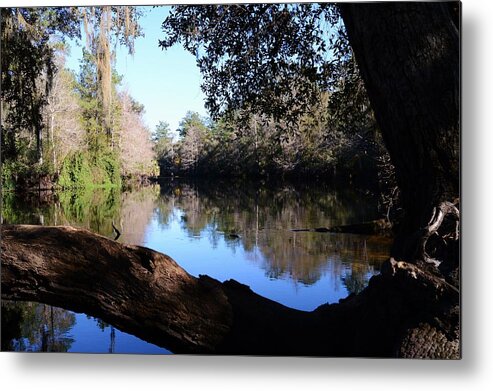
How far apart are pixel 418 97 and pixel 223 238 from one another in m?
1.13

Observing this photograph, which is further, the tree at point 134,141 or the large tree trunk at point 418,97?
the tree at point 134,141

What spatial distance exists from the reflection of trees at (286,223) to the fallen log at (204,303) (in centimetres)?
26

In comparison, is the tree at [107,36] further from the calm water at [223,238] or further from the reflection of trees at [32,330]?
the reflection of trees at [32,330]

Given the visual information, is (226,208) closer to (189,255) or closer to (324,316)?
(189,255)

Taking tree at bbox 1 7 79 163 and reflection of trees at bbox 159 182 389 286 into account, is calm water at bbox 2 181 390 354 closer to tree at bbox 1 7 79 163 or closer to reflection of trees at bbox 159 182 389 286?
reflection of trees at bbox 159 182 389 286

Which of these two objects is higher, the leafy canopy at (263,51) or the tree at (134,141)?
the leafy canopy at (263,51)

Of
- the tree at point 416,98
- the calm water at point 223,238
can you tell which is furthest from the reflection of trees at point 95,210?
the tree at point 416,98

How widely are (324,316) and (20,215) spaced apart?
5.12 feet

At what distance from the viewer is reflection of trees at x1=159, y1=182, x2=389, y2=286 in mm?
2672

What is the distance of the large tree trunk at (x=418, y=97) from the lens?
225cm

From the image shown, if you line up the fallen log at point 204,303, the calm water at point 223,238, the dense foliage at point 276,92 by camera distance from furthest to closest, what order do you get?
the dense foliage at point 276,92 → the calm water at point 223,238 → the fallen log at point 204,303

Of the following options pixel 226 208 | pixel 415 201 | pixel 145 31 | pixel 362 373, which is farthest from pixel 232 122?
pixel 362 373

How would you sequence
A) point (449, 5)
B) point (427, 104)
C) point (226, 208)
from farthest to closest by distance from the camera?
point (226, 208)
point (449, 5)
point (427, 104)

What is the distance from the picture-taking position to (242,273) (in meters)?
2.62
